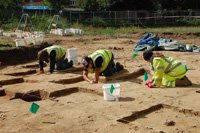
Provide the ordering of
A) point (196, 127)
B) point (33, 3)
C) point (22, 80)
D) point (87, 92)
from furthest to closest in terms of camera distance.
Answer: point (33, 3) < point (22, 80) < point (87, 92) < point (196, 127)

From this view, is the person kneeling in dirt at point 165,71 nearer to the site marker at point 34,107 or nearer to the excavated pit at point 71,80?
the excavated pit at point 71,80

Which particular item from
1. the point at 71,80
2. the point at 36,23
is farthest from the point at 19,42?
the point at 36,23

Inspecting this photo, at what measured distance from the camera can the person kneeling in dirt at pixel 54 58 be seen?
927cm

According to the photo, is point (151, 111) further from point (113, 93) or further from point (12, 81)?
point (12, 81)

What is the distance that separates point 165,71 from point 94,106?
2068 millimetres

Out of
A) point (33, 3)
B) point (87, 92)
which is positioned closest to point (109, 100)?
point (87, 92)

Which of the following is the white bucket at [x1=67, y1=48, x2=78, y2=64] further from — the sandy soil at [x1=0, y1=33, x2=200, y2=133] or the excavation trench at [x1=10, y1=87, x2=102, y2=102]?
the excavation trench at [x1=10, y1=87, x2=102, y2=102]

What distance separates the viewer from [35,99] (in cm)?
743

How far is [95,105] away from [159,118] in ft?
4.27

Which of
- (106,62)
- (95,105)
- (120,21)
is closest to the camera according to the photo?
(95,105)

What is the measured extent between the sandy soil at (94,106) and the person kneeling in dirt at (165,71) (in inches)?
9.9

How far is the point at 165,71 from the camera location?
7.37 metres

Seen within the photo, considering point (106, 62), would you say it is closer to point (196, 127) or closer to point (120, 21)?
point (196, 127)

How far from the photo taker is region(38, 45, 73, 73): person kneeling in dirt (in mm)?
9266
